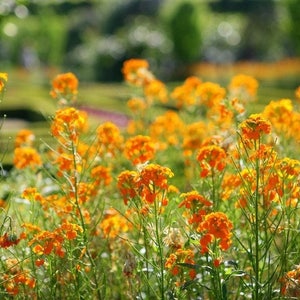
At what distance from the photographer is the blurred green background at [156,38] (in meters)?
25.6

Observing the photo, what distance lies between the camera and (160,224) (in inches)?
130

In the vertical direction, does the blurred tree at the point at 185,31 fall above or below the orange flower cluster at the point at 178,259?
above

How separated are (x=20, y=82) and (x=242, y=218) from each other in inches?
865

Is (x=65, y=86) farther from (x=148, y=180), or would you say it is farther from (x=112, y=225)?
(x=148, y=180)

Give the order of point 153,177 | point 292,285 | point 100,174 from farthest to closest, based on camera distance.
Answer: point 100,174 → point 292,285 → point 153,177

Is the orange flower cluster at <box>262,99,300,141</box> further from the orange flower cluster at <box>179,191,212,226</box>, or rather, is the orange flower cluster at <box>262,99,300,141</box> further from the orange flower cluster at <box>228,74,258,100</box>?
the orange flower cluster at <box>179,191,212,226</box>

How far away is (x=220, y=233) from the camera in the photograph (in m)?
3.01

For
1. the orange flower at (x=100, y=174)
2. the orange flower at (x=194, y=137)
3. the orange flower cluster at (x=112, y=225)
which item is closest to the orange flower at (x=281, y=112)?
the orange flower at (x=194, y=137)

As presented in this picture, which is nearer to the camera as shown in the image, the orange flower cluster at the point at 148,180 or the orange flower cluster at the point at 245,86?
the orange flower cluster at the point at 148,180

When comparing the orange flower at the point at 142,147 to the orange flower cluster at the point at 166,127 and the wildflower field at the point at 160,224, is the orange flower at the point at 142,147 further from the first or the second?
the orange flower cluster at the point at 166,127

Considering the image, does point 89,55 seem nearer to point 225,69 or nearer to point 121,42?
point 121,42

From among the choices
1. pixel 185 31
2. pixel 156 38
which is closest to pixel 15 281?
pixel 156 38

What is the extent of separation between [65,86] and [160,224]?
1.57 meters

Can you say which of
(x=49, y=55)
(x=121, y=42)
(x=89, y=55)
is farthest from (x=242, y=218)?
(x=49, y=55)
